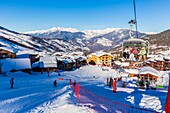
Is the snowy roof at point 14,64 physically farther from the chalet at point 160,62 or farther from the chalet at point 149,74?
the chalet at point 160,62

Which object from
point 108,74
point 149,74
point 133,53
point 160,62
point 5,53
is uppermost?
point 5,53

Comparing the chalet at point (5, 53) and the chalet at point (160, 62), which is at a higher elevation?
the chalet at point (5, 53)

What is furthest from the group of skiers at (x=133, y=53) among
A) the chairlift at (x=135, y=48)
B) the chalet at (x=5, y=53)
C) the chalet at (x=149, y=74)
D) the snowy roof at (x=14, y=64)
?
the chalet at (x=5, y=53)

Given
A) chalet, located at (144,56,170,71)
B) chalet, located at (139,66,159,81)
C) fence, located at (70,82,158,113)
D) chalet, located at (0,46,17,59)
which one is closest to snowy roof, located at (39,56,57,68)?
chalet, located at (0,46,17,59)

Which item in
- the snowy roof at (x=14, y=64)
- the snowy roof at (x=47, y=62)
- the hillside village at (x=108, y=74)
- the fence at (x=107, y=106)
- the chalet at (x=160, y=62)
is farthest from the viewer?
the snowy roof at (x=47, y=62)

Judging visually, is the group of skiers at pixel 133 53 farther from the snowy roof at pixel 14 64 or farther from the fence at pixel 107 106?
the snowy roof at pixel 14 64

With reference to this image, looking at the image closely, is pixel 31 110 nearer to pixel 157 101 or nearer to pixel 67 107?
pixel 67 107

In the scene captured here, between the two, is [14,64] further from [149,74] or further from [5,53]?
[149,74]

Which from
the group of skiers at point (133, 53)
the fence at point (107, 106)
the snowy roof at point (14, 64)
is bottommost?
the fence at point (107, 106)

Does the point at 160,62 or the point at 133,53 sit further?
the point at 160,62

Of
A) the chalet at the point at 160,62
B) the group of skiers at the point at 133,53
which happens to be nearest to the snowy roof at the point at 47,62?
the chalet at the point at 160,62

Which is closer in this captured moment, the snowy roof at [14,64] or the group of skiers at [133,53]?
the group of skiers at [133,53]

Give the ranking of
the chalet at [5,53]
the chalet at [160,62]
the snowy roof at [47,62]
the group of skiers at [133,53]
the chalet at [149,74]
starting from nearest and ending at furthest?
1. the group of skiers at [133,53]
2. the chalet at [149,74]
3. the chalet at [160,62]
4. the snowy roof at [47,62]
5. the chalet at [5,53]

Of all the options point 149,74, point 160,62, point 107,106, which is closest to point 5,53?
point 149,74
